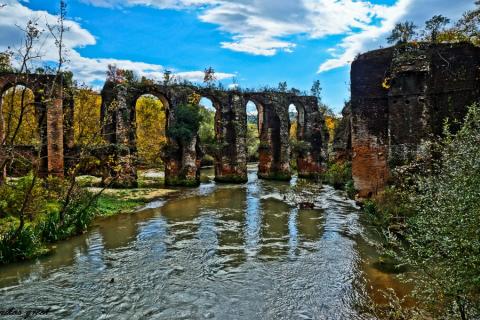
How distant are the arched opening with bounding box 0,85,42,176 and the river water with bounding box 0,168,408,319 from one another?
3.00 m

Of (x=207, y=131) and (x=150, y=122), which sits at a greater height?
(x=150, y=122)

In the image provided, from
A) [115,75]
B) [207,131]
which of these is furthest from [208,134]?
[115,75]

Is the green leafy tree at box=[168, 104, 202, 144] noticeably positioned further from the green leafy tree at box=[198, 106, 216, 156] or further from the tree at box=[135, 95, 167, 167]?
the tree at box=[135, 95, 167, 167]

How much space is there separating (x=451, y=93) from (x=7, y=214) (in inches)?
547

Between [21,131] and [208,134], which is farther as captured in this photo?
[208,134]

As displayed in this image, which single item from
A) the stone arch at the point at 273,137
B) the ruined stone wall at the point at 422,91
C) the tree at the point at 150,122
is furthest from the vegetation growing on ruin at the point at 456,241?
the stone arch at the point at 273,137

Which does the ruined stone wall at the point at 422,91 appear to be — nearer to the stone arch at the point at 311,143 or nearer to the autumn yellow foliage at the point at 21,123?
the autumn yellow foliage at the point at 21,123

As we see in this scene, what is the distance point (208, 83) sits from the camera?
26203mm

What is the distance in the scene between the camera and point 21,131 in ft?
57.3

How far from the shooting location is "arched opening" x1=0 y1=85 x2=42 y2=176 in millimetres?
7821

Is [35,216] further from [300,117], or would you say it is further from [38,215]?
[300,117]

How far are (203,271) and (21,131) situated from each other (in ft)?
45.8

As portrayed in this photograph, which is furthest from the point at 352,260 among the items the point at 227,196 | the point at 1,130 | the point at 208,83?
the point at 208,83

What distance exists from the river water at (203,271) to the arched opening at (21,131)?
2997 millimetres
